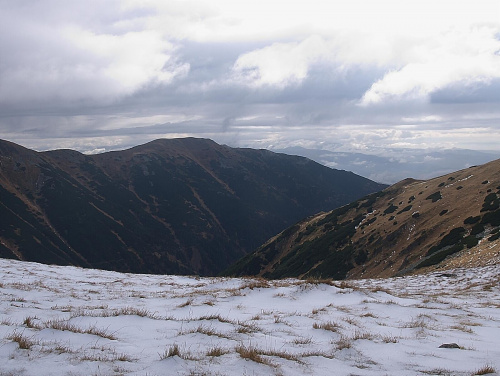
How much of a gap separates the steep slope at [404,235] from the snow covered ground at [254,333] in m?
17.9

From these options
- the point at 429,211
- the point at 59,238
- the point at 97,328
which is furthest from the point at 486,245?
the point at 59,238

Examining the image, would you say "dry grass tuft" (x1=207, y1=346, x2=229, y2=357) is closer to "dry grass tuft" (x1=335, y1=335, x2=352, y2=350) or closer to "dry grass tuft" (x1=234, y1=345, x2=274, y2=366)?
"dry grass tuft" (x1=234, y1=345, x2=274, y2=366)

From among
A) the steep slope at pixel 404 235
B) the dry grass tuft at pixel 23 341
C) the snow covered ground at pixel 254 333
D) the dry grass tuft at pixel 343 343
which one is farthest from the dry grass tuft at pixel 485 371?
the steep slope at pixel 404 235

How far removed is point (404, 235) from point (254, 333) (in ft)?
151

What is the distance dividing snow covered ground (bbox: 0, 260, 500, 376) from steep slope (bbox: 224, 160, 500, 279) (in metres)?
17.9

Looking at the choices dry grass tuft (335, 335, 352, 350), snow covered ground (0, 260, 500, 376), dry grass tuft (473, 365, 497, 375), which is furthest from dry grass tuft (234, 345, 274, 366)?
dry grass tuft (473, 365, 497, 375)

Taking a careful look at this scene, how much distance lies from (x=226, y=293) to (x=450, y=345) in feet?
29.9

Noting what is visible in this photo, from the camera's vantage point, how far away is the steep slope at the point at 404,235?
35.5 metres

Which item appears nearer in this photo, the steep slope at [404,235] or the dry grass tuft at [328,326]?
the dry grass tuft at [328,326]

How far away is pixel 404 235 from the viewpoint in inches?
1943

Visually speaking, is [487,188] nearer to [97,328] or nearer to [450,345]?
[450,345]

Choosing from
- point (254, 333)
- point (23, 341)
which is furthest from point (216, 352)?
point (23, 341)

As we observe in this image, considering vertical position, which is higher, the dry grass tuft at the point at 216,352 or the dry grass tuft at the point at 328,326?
the dry grass tuft at the point at 216,352

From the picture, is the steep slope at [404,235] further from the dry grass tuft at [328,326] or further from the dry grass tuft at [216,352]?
the dry grass tuft at [216,352]
